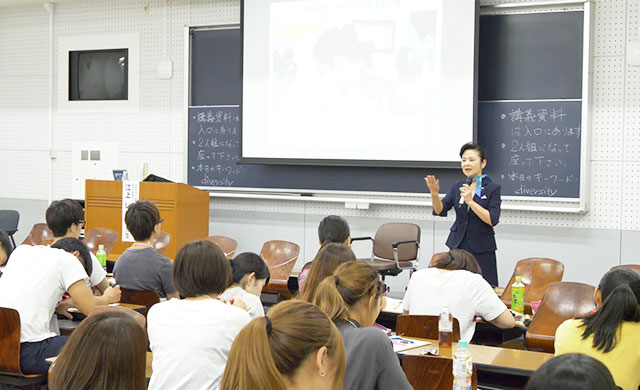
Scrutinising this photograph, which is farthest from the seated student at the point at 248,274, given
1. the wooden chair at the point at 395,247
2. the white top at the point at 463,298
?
the wooden chair at the point at 395,247

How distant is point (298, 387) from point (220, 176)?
702 cm

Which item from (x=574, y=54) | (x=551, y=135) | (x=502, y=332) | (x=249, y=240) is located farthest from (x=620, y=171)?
(x=249, y=240)

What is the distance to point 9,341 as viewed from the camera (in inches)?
154

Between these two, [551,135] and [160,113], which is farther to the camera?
[160,113]

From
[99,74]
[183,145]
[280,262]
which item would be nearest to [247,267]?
[280,262]

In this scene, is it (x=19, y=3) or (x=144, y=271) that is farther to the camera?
(x=19, y=3)

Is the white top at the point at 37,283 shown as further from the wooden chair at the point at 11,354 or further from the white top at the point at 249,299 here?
the white top at the point at 249,299

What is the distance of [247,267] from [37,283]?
117 centimetres

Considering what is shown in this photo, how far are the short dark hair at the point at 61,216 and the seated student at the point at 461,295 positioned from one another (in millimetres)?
2520

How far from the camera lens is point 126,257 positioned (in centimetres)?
478

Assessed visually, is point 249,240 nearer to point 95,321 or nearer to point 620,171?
point 620,171

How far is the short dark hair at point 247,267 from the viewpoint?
399 cm

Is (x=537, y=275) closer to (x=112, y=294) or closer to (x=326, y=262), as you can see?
(x=326, y=262)

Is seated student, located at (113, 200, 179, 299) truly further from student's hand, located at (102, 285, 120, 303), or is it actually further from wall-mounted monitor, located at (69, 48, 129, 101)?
wall-mounted monitor, located at (69, 48, 129, 101)
